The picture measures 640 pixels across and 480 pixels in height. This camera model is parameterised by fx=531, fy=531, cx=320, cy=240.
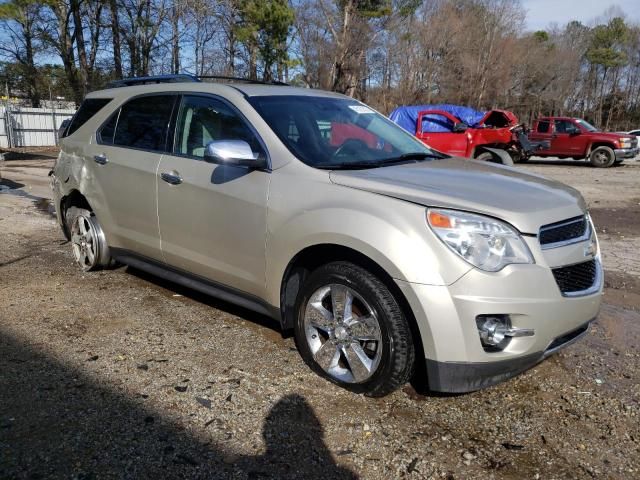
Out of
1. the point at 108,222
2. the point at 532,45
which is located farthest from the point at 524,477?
the point at 532,45

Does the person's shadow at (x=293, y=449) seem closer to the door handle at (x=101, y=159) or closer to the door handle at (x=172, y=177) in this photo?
→ the door handle at (x=172, y=177)

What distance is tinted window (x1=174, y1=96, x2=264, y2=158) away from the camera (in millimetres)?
3695

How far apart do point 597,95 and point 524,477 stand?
6349 centimetres

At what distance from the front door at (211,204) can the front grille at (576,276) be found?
1727 mm

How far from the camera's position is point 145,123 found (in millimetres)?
4441

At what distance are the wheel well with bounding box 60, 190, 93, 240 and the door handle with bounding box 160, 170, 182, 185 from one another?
1.50m

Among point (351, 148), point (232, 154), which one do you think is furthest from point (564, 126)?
point (232, 154)

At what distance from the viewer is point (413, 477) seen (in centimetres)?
241

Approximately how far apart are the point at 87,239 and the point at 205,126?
202cm

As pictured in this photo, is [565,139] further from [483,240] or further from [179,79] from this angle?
[483,240]

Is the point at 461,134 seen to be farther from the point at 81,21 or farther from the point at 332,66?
the point at 81,21

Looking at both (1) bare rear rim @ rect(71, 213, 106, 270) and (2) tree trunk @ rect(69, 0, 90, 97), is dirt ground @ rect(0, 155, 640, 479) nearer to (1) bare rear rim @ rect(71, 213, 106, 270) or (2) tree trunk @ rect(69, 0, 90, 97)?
(1) bare rear rim @ rect(71, 213, 106, 270)

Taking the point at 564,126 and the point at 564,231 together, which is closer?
the point at 564,231

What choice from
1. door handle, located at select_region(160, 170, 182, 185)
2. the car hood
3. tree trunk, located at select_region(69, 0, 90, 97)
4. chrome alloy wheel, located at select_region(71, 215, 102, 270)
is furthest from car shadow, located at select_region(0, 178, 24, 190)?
tree trunk, located at select_region(69, 0, 90, 97)
